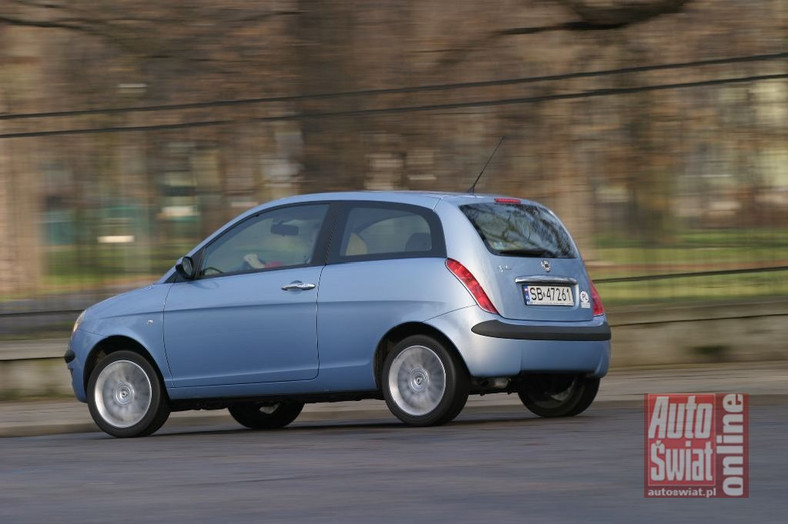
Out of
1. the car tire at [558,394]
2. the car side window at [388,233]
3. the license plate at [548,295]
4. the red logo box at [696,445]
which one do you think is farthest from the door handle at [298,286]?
the red logo box at [696,445]

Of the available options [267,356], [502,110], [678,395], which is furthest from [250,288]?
[502,110]

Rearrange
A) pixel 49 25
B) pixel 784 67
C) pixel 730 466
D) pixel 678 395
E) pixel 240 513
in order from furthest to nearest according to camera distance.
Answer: pixel 49 25 → pixel 784 67 → pixel 678 395 → pixel 730 466 → pixel 240 513

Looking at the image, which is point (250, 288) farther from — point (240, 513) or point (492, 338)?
point (240, 513)

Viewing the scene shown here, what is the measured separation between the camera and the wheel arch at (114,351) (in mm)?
10969

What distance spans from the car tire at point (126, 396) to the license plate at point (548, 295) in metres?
2.70

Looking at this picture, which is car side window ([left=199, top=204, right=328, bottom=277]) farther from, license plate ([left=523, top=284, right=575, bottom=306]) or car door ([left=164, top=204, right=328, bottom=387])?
Answer: license plate ([left=523, top=284, right=575, bottom=306])

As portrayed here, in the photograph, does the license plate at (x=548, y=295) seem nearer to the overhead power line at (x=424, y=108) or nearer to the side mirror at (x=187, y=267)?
the side mirror at (x=187, y=267)

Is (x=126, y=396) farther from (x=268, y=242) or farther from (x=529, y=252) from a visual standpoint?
(x=529, y=252)

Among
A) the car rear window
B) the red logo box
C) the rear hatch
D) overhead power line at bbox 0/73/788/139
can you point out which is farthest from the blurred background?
the rear hatch

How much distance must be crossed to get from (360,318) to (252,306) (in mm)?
826

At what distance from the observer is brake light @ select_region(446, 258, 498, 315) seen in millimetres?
9852

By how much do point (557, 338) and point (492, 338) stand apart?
0.50 metres

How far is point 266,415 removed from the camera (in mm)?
11656

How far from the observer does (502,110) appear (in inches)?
586
